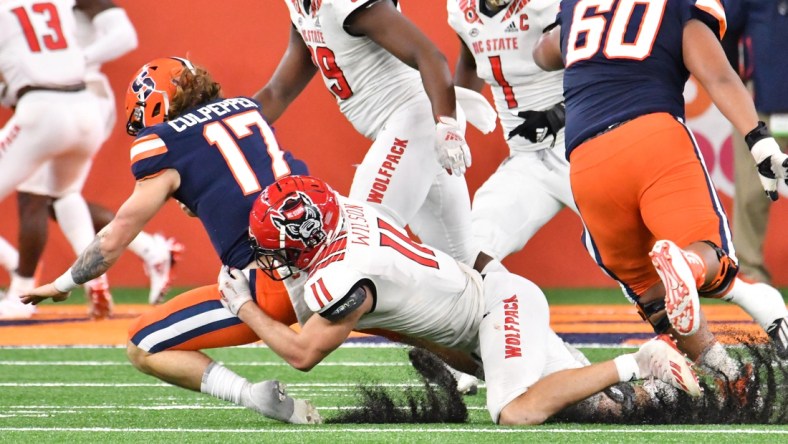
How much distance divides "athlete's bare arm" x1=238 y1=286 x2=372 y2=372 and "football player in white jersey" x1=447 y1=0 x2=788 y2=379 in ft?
5.19

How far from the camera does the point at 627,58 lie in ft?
13.9

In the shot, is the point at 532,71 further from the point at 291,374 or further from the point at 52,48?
the point at 52,48

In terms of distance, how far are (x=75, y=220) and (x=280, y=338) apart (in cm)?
441

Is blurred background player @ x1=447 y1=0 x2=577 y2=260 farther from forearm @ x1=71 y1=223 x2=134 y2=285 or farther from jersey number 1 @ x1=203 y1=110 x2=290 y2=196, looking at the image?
forearm @ x1=71 y1=223 x2=134 y2=285

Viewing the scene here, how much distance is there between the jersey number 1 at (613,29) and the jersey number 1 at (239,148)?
1.02 m

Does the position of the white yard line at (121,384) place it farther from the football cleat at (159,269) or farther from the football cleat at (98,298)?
the football cleat at (159,269)

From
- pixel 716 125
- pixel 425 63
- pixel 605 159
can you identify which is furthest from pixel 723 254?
pixel 716 125

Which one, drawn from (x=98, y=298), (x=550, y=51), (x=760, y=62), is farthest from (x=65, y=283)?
(x=760, y=62)

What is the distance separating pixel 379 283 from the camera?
4137mm

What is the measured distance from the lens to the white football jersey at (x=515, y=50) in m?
5.80

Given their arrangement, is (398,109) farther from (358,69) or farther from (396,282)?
(396,282)

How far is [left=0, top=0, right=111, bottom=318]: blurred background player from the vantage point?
8250mm

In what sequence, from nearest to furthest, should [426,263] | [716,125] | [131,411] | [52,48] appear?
[426,263] → [131,411] → [52,48] → [716,125]

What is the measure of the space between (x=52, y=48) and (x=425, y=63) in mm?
3996
